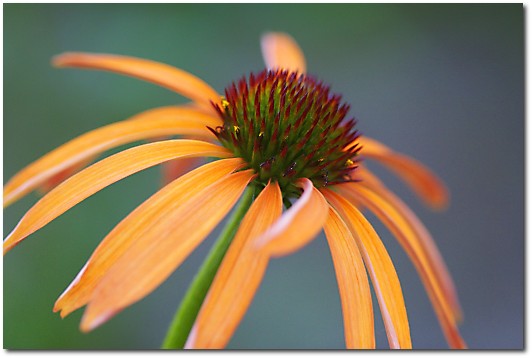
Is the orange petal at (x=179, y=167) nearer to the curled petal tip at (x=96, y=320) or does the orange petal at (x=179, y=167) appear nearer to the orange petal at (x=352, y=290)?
the orange petal at (x=352, y=290)

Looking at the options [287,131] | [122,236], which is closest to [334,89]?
[287,131]

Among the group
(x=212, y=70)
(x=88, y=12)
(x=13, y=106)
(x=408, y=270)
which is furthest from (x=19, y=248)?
(x=408, y=270)

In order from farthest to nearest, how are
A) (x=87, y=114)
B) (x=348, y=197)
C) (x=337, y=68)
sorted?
(x=337, y=68) → (x=87, y=114) → (x=348, y=197)

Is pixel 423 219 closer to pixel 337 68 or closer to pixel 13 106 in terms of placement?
pixel 337 68

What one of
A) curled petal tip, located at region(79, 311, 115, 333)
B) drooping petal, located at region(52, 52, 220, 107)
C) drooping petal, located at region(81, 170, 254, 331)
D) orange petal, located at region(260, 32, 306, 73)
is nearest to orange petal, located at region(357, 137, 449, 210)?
orange petal, located at region(260, 32, 306, 73)

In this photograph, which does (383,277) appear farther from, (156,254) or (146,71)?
(146,71)

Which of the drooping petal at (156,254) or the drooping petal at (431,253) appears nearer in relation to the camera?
the drooping petal at (156,254)

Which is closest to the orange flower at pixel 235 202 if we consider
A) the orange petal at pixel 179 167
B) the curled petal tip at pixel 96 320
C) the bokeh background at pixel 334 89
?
the curled petal tip at pixel 96 320
